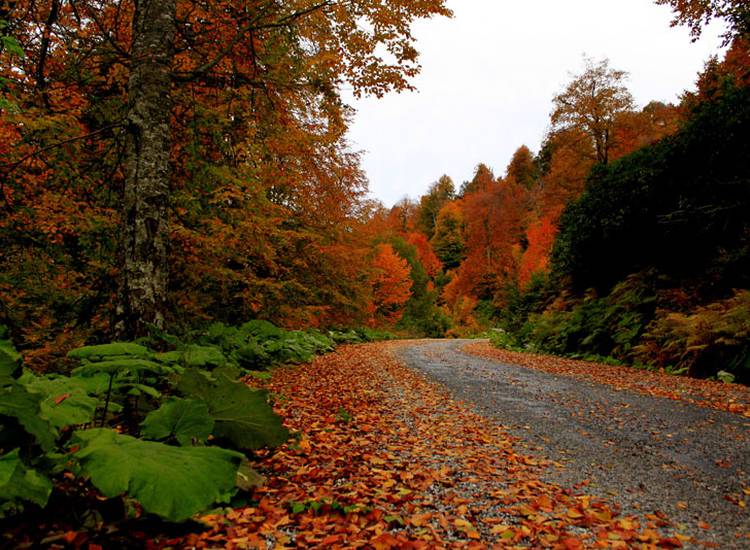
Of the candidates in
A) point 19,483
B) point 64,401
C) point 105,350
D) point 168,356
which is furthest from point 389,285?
point 19,483

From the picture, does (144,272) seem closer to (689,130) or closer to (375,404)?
(375,404)

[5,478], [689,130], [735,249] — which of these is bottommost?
[5,478]

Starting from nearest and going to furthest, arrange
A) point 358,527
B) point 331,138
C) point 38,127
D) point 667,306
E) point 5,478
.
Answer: point 5,478 → point 358,527 → point 38,127 → point 331,138 → point 667,306

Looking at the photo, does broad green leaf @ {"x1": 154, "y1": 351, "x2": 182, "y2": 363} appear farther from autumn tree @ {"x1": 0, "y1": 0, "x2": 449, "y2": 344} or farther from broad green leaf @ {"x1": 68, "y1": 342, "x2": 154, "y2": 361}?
autumn tree @ {"x1": 0, "y1": 0, "x2": 449, "y2": 344}

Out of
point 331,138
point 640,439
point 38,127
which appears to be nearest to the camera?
point 640,439

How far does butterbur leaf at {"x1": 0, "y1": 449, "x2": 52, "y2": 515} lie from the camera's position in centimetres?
136

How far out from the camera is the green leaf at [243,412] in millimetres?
2488

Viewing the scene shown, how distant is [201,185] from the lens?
19.0ft

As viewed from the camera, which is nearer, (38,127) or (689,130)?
(38,127)

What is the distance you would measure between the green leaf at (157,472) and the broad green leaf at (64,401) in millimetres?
153

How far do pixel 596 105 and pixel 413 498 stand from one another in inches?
787

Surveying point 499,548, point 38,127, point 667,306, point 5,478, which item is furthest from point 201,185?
point 667,306

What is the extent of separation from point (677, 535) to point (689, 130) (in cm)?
1042

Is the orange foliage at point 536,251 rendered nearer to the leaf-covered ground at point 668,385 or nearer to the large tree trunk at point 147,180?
the leaf-covered ground at point 668,385
